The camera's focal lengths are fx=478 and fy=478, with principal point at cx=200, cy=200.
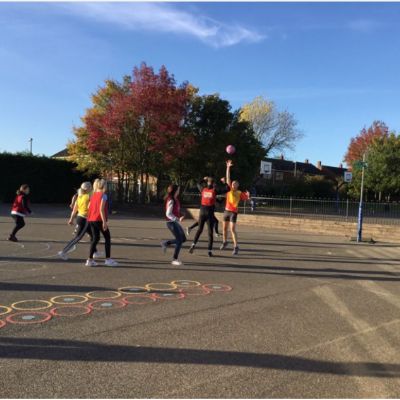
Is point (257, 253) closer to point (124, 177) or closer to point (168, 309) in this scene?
point (168, 309)

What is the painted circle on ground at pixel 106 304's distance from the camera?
6.24 metres

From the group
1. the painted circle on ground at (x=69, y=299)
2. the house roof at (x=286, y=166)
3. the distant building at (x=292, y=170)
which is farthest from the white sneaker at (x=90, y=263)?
the house roof at (x=286, y=166)

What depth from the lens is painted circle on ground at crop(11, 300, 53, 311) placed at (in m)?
6.09

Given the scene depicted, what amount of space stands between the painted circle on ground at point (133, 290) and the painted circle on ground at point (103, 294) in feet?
0.55

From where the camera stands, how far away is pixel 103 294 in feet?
23.0

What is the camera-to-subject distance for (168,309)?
629cm

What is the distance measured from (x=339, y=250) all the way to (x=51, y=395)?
11.7 metres

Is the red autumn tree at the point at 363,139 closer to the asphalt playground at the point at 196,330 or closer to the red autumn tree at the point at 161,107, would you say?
the red autumn tree at the point at 161,107

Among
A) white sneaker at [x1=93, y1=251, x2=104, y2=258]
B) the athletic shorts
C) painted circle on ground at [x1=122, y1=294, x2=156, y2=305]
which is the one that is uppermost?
the athletic shorts

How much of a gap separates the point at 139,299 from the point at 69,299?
964 millimetres

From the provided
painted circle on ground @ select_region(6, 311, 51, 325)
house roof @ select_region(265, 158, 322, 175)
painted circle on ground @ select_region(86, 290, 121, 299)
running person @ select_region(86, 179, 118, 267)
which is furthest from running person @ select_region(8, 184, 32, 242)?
house roof @ select_region(265, 158, 322, 175)

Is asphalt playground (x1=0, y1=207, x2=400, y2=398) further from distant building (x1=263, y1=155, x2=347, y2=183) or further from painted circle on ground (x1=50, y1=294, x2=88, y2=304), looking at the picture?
distant building (x1=263, y1=155, x2=347, y2=183)

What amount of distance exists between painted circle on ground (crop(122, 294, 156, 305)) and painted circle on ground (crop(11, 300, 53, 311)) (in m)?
1.04

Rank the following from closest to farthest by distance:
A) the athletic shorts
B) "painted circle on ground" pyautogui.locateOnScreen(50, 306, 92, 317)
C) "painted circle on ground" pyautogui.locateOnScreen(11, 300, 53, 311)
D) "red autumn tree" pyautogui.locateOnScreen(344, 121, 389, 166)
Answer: "painted circle on ground" pyautogui.locateOnScreen(50, 306, 92, 317) → "painted circle on ground" pyautogui.locateOnScreen(11, 300, 53, 311) → the athletic shorts → "red autumn tree" pyautogui.locateOnScreen(344, 121, 389, 166)
